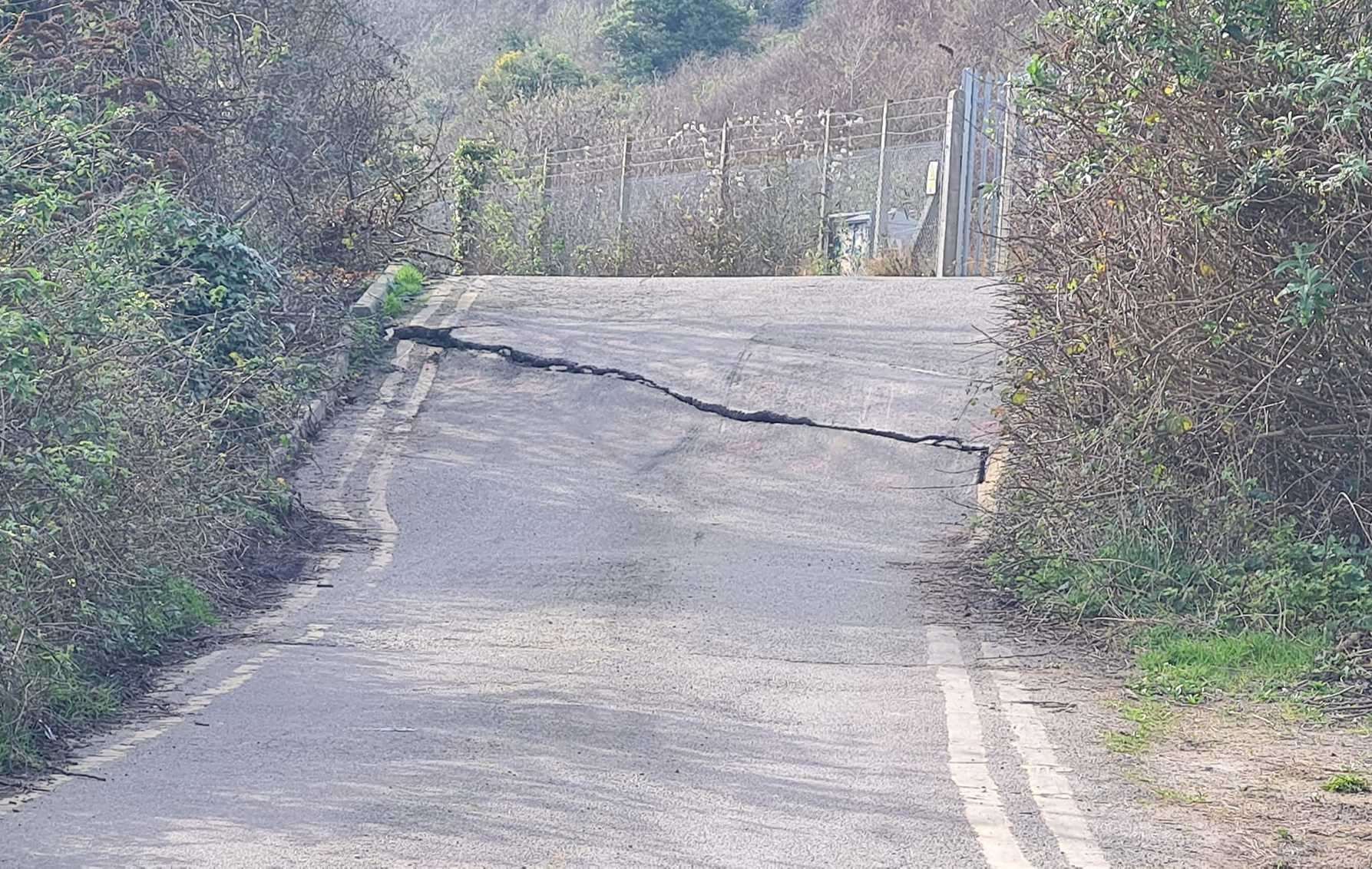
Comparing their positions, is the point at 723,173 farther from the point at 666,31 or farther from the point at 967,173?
the point at 666,31

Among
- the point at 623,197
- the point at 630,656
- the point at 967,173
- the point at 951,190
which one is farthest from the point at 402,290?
the point at 630,656

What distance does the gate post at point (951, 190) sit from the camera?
2277cm

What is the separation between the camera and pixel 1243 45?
8.91m

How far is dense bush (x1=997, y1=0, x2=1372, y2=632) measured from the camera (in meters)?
8.71

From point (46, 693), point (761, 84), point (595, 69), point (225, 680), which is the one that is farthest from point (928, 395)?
point (595, 69)

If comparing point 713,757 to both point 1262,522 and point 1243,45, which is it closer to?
point 1262,522

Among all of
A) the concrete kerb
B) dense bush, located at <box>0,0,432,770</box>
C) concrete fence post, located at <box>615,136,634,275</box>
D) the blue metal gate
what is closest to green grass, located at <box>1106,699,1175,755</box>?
dense bush, located at <box>0,0,432,770</box>

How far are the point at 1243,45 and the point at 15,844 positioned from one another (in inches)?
269

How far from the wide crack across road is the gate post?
8054 mm

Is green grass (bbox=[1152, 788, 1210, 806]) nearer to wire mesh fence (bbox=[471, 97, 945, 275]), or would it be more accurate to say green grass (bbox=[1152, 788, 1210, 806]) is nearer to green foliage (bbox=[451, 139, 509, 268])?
wire mesh fence (bbox=[471, 97, 945, 275])

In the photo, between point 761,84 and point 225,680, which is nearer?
point 225,680

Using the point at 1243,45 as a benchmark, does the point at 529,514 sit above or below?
below

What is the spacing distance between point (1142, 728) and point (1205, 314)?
2633 millimetres

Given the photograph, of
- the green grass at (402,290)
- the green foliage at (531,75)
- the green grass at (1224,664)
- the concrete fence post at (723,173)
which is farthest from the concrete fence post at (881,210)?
the green foliage at (531,75)
